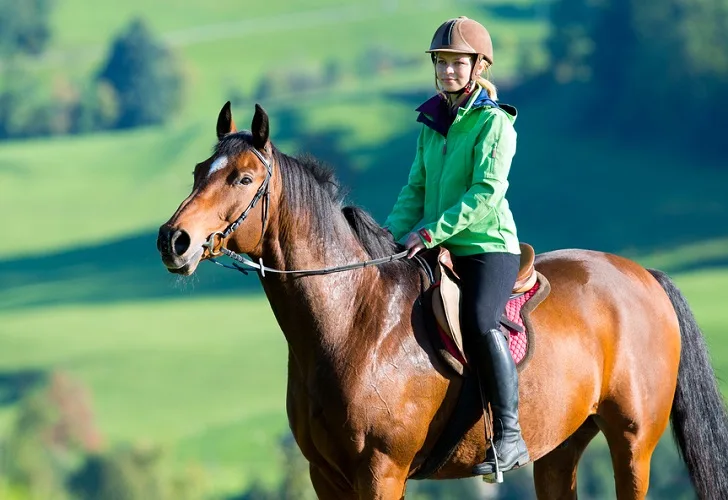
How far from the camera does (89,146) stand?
3346 inches

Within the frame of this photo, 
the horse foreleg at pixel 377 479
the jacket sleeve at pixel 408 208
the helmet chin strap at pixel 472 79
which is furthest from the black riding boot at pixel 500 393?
the helmet chin strap at pixel 472 79

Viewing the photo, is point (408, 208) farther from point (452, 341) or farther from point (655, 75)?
point (655, 75)

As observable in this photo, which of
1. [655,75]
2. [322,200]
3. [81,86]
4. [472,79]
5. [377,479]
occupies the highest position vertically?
[472,79]

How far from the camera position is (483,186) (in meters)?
6.51

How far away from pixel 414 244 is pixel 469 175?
520 millimetres

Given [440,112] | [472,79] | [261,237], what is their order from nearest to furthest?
1. [261,237]
2. [472,79]
3. [440,112]

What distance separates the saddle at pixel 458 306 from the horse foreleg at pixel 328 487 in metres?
0.88

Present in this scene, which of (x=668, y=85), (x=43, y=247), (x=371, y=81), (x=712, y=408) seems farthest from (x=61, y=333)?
(x=712, y=408)

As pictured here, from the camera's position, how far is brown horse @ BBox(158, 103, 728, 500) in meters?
6.07

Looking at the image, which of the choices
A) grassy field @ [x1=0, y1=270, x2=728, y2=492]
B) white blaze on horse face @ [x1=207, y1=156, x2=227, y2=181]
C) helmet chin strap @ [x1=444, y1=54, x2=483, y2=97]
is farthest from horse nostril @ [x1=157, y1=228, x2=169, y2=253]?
grassy field @ [x1=0, y1=270, x2=728, y2=492]

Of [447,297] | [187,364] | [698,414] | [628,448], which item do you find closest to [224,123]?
[447,297]

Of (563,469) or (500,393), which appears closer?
(500,393)

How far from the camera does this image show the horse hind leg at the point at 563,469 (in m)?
7.86

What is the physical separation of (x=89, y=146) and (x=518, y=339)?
81.0 m
